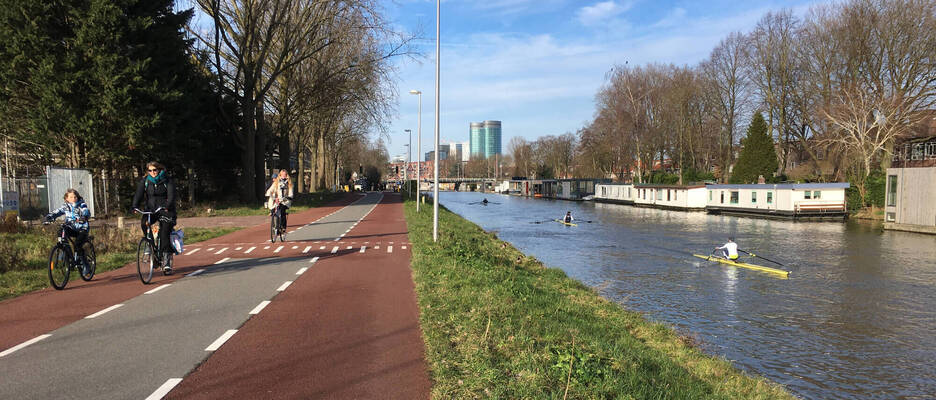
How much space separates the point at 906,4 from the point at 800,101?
11.3 m

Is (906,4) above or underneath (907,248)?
above

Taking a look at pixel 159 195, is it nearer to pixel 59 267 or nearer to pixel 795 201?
pixel 59 267

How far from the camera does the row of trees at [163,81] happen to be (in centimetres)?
2145

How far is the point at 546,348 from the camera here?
18.6 ft

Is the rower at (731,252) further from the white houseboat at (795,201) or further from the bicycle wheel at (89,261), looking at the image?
the white houseboat at (795,201)

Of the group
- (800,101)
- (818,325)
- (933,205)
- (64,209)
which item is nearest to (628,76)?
(800,101)

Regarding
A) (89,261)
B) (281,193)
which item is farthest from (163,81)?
(89,261)

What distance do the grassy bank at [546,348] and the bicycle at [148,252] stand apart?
14.3 ft

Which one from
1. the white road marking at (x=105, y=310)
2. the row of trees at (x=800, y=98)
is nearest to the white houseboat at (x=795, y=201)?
the row of trees at (x=800, y=98)

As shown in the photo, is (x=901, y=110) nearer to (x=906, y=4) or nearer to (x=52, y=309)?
(x=906, y=4)

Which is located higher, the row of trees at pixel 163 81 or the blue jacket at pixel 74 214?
the row of trees at pixel 163 81

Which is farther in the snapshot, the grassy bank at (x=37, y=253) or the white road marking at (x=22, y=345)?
the grassy bank at (x=37, y=253)

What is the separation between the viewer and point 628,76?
201 feet

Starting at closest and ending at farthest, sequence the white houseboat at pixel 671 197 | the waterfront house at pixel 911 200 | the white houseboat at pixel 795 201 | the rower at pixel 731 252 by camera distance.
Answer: the rower at pixel 731 252 → the waterfront house at pixel 911 200 → the white houseboat at pixel 795 201 → the white houseboat at pixel 671 197
